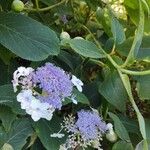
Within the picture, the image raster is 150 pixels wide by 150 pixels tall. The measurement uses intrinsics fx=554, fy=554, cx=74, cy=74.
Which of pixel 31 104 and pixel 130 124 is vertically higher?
pixel 31 104

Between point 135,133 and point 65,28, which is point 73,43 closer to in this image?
point 135,133

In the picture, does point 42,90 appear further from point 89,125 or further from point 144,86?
point 144,86

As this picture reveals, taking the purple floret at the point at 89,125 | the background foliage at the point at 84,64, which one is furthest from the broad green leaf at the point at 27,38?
the purple floret at the point at 89,125

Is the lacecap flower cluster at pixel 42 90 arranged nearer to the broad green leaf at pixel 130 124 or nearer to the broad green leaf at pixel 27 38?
the broad green leaf at pixel 27 38

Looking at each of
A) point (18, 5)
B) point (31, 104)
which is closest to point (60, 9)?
point (18, 5)

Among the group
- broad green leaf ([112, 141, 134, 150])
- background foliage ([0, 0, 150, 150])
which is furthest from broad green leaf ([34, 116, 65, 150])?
broad green leaf ([112, 141, 134, 150])

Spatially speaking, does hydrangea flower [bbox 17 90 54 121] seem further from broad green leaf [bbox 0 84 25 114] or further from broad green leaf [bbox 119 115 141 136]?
broad green leaf [bbox 119 115 141 136]

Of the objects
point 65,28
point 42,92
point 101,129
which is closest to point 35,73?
point 42,92
